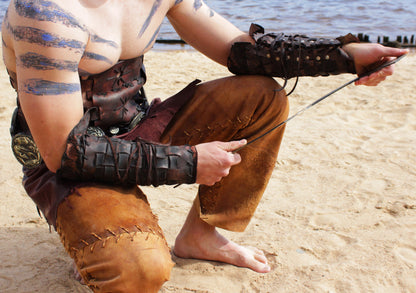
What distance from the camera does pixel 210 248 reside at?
228 cm

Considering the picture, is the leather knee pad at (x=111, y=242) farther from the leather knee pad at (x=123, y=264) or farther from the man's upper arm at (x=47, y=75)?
the man's upper arm at (x=47, y=75)

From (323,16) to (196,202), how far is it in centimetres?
1012

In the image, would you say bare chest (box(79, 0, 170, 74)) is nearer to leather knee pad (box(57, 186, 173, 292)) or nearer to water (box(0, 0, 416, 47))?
leather knee pad (box(57, 186, 173, 292))

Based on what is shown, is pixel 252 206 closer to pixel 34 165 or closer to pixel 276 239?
pixel 276 239

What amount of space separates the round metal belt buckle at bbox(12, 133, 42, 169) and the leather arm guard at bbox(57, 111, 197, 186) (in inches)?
7.6

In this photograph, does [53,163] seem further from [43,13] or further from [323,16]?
[323,16]

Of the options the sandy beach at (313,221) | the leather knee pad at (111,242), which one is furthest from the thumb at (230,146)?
the sandy beach at (313,221)

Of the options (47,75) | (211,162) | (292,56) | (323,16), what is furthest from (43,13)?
(323,16)

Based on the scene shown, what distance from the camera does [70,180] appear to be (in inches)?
68.4

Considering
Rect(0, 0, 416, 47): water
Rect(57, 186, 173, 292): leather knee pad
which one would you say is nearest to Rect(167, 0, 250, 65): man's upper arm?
Rect(57, 186, 173, 292): leather knee pad

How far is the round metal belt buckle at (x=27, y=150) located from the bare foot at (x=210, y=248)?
87 cm

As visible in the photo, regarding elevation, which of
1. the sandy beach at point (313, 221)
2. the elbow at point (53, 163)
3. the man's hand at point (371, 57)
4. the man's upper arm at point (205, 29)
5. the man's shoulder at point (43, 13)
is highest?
the man's shoulder at point (43, 13)

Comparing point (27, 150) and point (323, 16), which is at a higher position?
point (27, 150)

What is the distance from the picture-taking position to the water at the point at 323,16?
32.2ft
